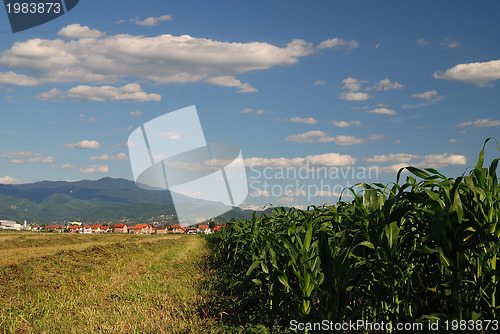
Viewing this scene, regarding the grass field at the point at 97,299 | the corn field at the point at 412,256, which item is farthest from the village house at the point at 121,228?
the corn field at the point at 412,256

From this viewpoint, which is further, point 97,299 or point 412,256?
point 97,299

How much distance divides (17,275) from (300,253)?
358 inches

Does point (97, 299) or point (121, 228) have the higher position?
point (97, 299)

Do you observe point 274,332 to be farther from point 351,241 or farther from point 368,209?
point 368,209

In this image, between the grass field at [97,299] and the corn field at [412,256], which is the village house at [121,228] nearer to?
the grass field at [97,299]

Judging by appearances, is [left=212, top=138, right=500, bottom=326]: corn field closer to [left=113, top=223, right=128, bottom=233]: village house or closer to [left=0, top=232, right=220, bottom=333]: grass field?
[left=0, top=232, right=220, bottom=333]: grass field

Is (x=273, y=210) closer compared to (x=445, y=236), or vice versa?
(x=445, y=236)

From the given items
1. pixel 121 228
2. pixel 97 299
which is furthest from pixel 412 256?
pixel 121 228

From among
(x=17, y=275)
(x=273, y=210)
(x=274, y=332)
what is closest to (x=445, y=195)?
(x=274, y=332)

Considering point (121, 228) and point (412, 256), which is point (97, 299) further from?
point (121, 228)

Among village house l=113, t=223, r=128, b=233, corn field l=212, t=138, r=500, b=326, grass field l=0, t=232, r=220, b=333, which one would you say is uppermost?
corn field l=212, t=138, r=500, b=326

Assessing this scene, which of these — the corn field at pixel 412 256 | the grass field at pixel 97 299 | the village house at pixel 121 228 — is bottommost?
the village house at pixel 121 228

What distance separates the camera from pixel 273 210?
1063 centimetres

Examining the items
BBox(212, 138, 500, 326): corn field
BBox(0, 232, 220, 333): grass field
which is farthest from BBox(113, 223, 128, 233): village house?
BBox(212, 138, 500, 326): corn field
